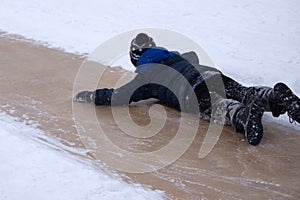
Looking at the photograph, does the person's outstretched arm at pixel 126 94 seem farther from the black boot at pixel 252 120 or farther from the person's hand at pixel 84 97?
the black boot at pixel 252 120

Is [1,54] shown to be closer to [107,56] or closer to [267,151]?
[107,56]

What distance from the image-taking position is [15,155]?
297 centimetres

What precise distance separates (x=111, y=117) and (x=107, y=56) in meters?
1.93

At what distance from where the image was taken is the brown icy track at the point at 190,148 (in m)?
2.76

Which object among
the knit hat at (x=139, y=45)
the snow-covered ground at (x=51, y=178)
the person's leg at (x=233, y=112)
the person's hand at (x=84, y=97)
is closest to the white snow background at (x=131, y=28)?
the snow-covered ground at (x=51, y=178)

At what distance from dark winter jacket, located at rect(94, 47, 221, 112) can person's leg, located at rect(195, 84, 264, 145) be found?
102 millimetres

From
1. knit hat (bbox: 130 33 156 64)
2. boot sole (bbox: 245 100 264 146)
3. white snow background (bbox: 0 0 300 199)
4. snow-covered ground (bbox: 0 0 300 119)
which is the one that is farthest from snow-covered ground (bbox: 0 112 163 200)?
snow-covered ground (bbox: 0 0 300 119)

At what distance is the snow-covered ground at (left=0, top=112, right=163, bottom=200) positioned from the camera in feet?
8.45

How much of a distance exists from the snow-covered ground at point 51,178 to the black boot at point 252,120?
82cm

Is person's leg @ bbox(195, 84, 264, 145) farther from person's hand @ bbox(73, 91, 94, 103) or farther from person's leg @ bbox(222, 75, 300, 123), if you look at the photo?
person's hand @ bbox(73, 91, 94, 103)

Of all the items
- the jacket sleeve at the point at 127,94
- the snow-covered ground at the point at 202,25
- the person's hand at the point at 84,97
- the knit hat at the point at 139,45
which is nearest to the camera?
the jacket sleeve at the point at 127,94

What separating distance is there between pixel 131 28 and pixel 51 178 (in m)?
4.60

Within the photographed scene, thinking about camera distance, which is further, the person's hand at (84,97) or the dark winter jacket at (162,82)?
the person's hand at (84,97)

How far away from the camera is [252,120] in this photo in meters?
3.15
